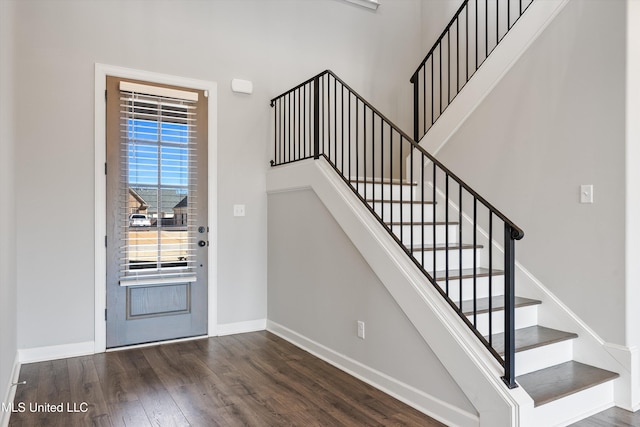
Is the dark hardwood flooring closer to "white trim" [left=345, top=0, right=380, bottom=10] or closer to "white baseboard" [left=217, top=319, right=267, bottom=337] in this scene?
"white baseboard" [left=217, top=319, right=267, bottom=337]

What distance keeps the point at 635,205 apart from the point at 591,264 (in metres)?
0.47

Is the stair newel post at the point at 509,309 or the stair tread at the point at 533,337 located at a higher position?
the stair newel post at the point at 509,309

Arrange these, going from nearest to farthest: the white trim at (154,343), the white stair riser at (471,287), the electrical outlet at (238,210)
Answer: the white stair riser at (471,287) → the white trim at (154,343) → the electrical outlet at (238,210)

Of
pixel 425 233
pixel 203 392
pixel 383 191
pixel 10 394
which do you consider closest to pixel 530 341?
pixel 425 233

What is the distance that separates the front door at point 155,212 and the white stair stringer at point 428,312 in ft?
4.29

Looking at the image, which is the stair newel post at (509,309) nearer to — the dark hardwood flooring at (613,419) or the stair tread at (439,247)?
the dark hardwood flooring at (613,419)

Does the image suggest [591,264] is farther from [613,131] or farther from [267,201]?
[267,201]

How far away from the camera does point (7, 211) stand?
272 centimetres

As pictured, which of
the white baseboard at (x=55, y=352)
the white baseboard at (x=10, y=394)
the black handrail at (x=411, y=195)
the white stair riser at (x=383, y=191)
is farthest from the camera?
the white stair riser at (x=383, y=191)

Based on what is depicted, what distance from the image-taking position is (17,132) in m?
3.34

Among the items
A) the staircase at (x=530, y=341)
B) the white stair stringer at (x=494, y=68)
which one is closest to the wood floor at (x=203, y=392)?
the staircase at (x=530, y=341)

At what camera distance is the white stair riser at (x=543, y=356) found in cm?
268

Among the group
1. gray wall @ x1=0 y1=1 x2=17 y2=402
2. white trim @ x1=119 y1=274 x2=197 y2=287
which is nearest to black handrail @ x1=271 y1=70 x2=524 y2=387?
white trim @ x1=119 y1=274 x2=197 y2=287

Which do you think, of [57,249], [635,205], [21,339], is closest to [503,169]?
[635,205]
